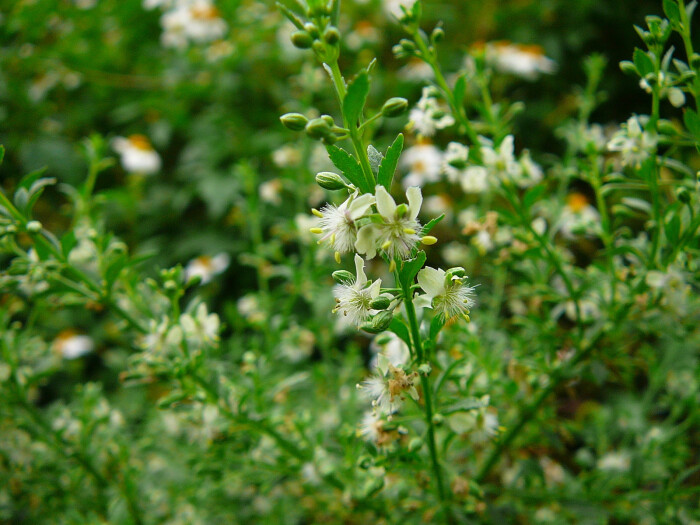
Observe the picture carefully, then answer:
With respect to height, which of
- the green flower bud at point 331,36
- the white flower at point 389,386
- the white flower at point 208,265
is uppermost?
the green flower bud at point 331,36

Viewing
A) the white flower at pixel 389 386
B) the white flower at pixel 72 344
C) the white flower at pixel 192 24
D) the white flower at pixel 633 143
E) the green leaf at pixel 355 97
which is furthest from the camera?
the white flower at pixel 192 24

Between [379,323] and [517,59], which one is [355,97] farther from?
[517,59]

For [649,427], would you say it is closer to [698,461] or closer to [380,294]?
[698,461]

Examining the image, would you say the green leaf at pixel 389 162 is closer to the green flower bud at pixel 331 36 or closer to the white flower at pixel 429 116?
the green flower bud at pixel 331 36

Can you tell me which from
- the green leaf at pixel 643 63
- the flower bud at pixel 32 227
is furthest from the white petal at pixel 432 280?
the flower bud at pixel 32 227

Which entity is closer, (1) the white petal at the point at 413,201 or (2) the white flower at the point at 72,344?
(1) the white petal at the point at 413,201

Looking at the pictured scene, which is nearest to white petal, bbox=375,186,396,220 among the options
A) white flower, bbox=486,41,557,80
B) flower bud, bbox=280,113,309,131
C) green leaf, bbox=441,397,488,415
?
flower bud, bbox=280,113,309,131

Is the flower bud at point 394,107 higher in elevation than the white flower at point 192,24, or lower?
higher

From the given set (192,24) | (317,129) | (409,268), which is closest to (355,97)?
(317,129)
